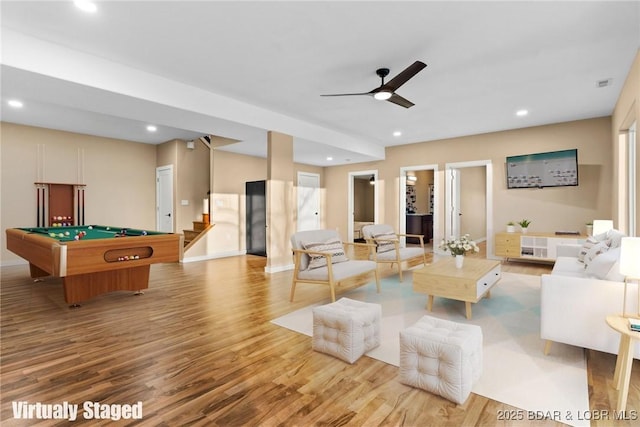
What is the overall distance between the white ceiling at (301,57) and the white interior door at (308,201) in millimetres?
4207

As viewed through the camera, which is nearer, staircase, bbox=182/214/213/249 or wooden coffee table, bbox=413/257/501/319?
wooden coffee table, bbox=413/257/501/319

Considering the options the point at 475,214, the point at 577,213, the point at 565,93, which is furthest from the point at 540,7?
the point at 475,214

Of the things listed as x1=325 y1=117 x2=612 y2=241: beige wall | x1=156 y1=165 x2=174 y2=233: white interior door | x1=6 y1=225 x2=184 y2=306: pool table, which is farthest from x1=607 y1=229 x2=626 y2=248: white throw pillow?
x1=156 y1=165 x2=174 y2=233: white interior door

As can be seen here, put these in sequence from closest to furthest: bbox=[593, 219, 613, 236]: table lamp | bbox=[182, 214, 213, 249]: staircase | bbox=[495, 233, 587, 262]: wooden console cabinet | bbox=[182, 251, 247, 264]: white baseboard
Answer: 1. bbox=[593, 219, 613, 236]: table lamp
2. bbox=[495, 233, 587, 262]: wooden console cabinet
3. bbox=[182, 251, 247, 264]: white baseboard
4. bbox=[182, 214, 213, 249]: staircase

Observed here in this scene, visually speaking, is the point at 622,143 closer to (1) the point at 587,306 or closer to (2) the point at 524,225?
(2) the point at 524,225

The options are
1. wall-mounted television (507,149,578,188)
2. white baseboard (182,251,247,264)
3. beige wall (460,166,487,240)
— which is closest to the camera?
wall-mounted television (507,149,578,188)

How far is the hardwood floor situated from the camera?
180cm

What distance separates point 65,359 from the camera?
96.7 inches

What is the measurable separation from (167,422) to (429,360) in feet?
5.17

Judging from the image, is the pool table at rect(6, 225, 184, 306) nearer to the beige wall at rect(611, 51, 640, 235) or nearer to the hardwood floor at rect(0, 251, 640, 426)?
the hardwood floor at rect(0, 251, 640, 426)

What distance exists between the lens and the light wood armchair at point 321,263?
376 centimetres

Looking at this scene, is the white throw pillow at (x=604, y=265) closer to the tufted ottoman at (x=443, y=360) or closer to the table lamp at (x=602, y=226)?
the tufted ottoman at (x=443, y=360)

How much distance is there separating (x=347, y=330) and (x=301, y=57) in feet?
9.68

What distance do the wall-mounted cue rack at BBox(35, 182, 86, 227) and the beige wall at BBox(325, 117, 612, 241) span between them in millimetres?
7560
